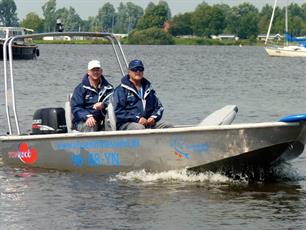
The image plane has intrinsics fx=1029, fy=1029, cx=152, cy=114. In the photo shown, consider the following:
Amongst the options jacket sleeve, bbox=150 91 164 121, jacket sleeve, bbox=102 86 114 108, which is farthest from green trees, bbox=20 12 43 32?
jacket sleeve, bbox=150 91 164 121

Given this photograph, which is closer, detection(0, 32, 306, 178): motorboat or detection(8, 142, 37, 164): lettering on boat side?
detection(0, 32, 306, 178): motorboat

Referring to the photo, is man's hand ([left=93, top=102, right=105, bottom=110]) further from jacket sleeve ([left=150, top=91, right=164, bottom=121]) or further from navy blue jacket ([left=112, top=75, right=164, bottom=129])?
jacket sleeve ([left=150, top=91, right=164, bottom=121])

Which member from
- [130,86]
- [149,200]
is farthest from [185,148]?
[130,86]

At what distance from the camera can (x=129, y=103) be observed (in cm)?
1373

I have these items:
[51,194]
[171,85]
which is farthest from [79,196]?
[171,85]

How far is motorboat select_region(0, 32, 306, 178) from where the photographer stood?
12.5 metres

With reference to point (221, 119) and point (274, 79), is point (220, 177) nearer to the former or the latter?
point (221, 119)

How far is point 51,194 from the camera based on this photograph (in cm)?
1307

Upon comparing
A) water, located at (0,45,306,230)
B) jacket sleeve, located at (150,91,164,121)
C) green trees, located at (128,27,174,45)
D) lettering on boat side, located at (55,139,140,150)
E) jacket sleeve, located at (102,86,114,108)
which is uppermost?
jacket sleeve, located at (102,86,114,108)

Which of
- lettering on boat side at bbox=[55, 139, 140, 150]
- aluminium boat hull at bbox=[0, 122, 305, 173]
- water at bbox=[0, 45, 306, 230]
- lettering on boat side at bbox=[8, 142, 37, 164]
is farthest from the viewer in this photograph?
lettering on boat side at bbox=[8, 142, 37, 164]

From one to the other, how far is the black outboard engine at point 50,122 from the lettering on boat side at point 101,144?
606 millimetres

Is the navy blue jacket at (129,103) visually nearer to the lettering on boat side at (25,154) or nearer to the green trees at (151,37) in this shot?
the lettering on boat side at (25,154)

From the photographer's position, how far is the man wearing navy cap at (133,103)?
44.8ft

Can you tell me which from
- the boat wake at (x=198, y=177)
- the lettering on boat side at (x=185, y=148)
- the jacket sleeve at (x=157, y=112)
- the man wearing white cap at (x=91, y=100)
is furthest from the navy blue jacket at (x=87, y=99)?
the lettering on boat side at (x=185, y=148)
